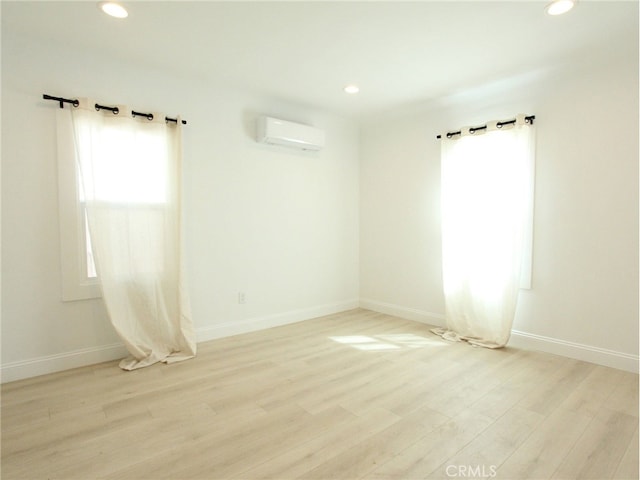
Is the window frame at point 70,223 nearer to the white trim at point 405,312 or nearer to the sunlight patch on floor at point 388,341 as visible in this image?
the sunlight patch on floor at point 388,341

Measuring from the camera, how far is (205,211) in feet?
11.1

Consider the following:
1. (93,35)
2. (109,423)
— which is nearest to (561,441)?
(109,423)

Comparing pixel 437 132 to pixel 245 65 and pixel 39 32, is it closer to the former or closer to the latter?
pixel 245 65

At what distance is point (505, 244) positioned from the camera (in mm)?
3164

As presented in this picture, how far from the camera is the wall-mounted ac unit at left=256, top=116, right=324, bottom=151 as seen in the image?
3.60 metres

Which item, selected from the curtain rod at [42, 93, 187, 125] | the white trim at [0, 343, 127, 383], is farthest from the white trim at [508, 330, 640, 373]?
the curtain rod at [42, 93, 187, 125]

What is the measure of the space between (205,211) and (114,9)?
170 centimetres

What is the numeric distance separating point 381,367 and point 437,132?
8.56 feet

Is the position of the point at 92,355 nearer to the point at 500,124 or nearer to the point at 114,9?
the point at 114,9

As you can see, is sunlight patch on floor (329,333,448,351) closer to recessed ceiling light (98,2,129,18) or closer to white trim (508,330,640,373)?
white trim (508,330,640,373)

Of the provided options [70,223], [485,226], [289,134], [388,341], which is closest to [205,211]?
[70,223]

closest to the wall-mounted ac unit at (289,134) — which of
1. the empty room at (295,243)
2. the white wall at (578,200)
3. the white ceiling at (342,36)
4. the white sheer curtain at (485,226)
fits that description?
the empty room at (295,243)

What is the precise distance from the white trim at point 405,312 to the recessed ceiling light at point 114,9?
151 inches

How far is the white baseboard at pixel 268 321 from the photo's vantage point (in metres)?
3.44
